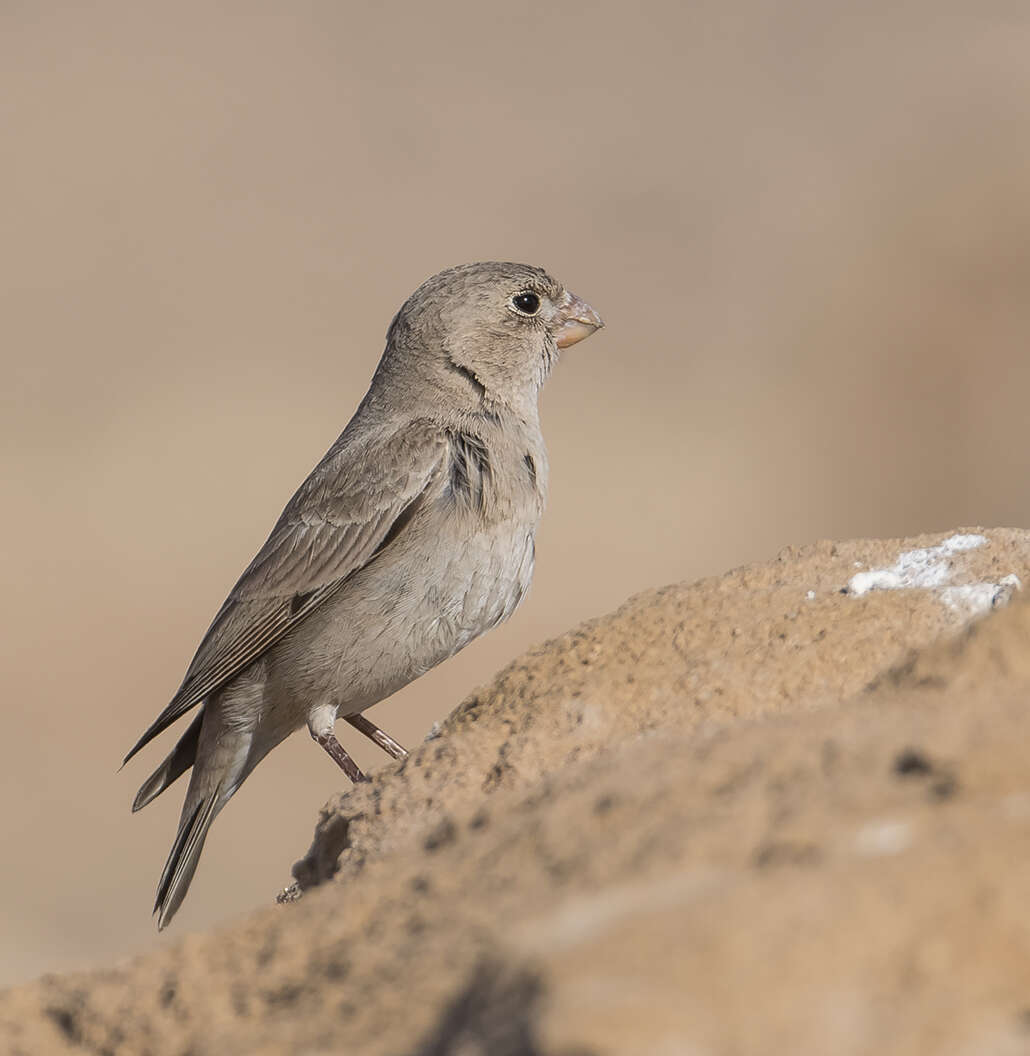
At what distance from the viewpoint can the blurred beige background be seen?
12836mm

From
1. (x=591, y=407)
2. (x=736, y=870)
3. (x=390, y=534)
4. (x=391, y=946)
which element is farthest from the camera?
(x=591, y=407)

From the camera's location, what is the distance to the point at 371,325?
22625 mm

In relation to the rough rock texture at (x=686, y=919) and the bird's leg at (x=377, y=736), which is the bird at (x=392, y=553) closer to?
the bird's leg at (x=377, y=736)

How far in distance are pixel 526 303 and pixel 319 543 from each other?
1.20m

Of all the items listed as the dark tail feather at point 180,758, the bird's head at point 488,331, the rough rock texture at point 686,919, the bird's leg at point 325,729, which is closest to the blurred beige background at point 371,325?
the dark tail feather at point 180,758

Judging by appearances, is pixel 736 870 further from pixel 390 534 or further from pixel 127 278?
pixel 127 278

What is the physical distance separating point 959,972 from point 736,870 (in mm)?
266

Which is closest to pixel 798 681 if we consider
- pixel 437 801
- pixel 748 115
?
pixel 437 801

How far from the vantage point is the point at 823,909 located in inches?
64.3

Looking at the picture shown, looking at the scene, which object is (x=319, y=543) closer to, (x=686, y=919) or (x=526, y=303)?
(x=526, y=303)

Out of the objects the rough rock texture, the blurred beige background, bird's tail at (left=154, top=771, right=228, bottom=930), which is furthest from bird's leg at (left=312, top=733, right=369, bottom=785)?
the blurred beige background

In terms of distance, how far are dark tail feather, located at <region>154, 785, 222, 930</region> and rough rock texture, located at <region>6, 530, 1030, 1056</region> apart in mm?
2409

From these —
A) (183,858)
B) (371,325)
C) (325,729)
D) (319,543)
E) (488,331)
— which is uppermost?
(371,325)

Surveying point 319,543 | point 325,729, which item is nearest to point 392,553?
point 319,543
